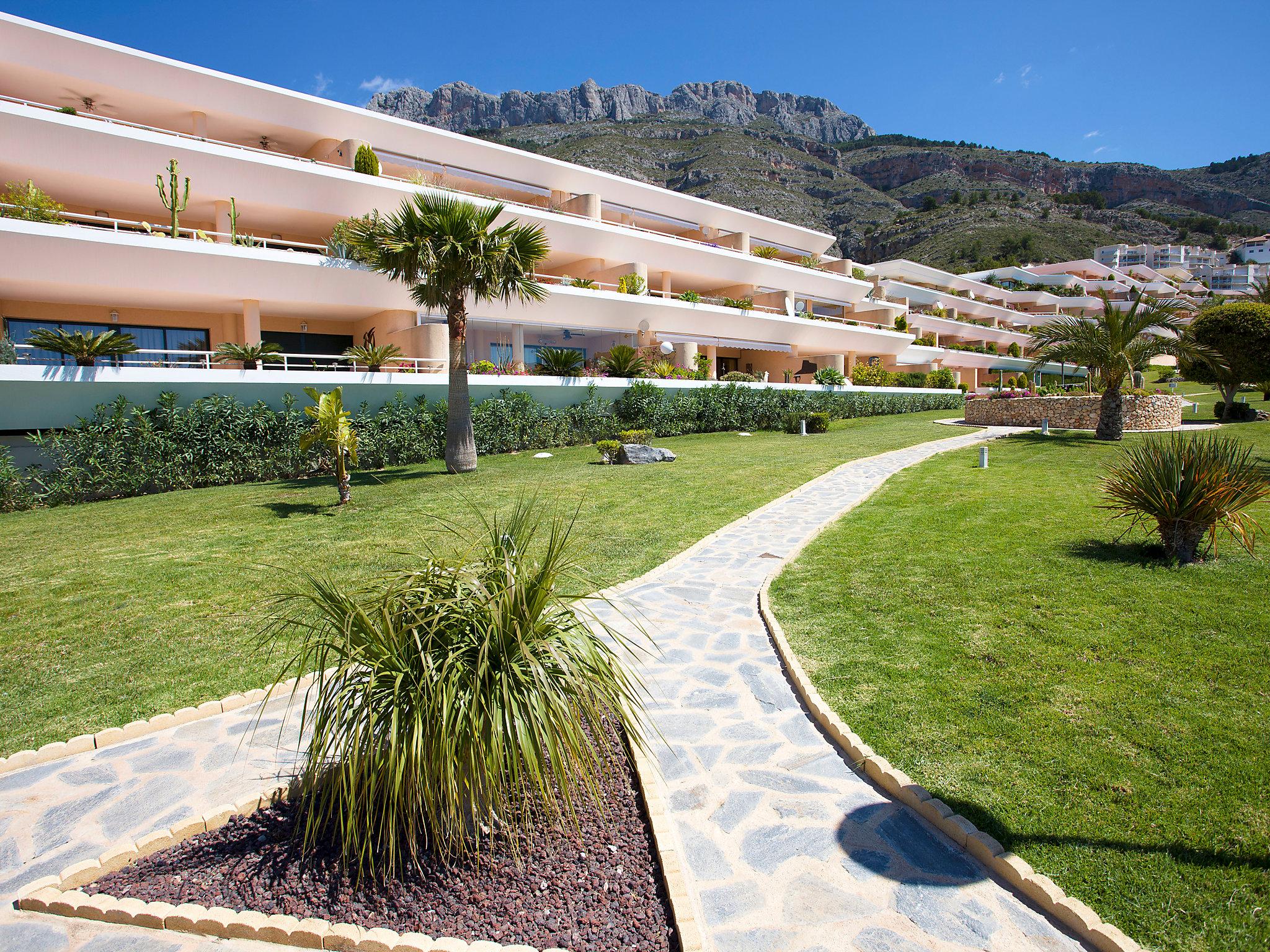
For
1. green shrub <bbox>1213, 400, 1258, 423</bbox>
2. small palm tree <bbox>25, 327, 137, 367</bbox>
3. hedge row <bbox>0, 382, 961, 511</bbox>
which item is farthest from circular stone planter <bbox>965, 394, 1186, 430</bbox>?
small palm tree <bbox>25, 327, 137, 367</bbox>

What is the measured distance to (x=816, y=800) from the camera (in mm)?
3516

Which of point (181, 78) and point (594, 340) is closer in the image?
point (181, 78)

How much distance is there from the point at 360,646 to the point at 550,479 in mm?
11543

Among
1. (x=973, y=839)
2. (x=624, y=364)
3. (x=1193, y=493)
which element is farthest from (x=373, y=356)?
(x=973, y=839)

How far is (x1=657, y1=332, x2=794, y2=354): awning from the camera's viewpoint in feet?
101

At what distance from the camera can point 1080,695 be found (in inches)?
167

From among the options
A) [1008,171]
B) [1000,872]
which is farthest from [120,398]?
[1008,171]

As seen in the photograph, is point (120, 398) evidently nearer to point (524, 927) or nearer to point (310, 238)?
point (310, 238)

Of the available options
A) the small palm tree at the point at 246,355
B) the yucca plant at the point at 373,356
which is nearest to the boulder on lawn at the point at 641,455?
the yucca plant at the point at 373,356

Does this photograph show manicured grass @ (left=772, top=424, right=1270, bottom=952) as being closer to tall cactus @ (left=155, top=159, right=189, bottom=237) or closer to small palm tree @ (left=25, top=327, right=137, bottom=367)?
small palm tree @ (left=25, top=327, right=137, bottom=367)

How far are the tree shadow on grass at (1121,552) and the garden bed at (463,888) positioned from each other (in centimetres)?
620

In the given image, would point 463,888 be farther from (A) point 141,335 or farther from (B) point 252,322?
→ (A) point 141,335

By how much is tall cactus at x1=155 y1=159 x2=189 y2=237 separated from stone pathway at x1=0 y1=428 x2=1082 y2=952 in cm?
1833

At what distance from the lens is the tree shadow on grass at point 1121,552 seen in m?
6.63
